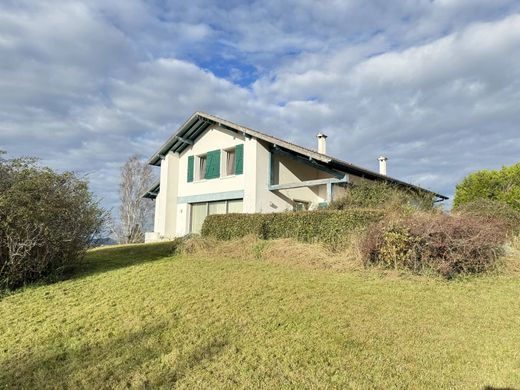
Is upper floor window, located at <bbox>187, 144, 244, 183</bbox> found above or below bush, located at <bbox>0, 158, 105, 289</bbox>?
above

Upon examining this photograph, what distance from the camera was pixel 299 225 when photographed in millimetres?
12172

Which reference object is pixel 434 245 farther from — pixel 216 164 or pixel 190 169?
pixel 190 169

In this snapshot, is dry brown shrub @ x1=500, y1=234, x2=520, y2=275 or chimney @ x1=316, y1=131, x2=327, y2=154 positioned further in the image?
chimney @ x1=316, y1=131, x2=327, y2=154

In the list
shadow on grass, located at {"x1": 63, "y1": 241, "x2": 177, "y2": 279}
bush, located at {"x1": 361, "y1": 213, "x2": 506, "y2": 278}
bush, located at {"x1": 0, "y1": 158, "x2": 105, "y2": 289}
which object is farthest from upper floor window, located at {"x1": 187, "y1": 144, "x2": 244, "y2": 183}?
bush, located at {"x1": 361, "y1": 213, "x2": 506, "y2": 278}

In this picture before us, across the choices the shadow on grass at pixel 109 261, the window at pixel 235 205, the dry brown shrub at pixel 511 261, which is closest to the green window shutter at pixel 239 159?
the window at pixel 235 205

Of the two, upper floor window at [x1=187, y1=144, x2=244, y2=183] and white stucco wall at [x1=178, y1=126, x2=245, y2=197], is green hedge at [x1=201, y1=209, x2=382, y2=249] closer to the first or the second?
white stucco wall at [x1=178, y1=126, x2=245, y2=197]

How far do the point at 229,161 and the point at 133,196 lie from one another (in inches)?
617

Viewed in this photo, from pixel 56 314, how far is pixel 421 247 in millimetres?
7334

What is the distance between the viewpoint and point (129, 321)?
240 inches

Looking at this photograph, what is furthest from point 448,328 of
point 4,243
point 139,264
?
point 4,243

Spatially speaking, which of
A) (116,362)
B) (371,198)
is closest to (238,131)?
(371,198)

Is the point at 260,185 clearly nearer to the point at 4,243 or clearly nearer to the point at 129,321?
the point at 4,243

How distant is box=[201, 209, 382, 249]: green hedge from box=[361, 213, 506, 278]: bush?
4.46 ft

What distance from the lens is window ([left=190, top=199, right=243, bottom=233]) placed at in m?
18.3
